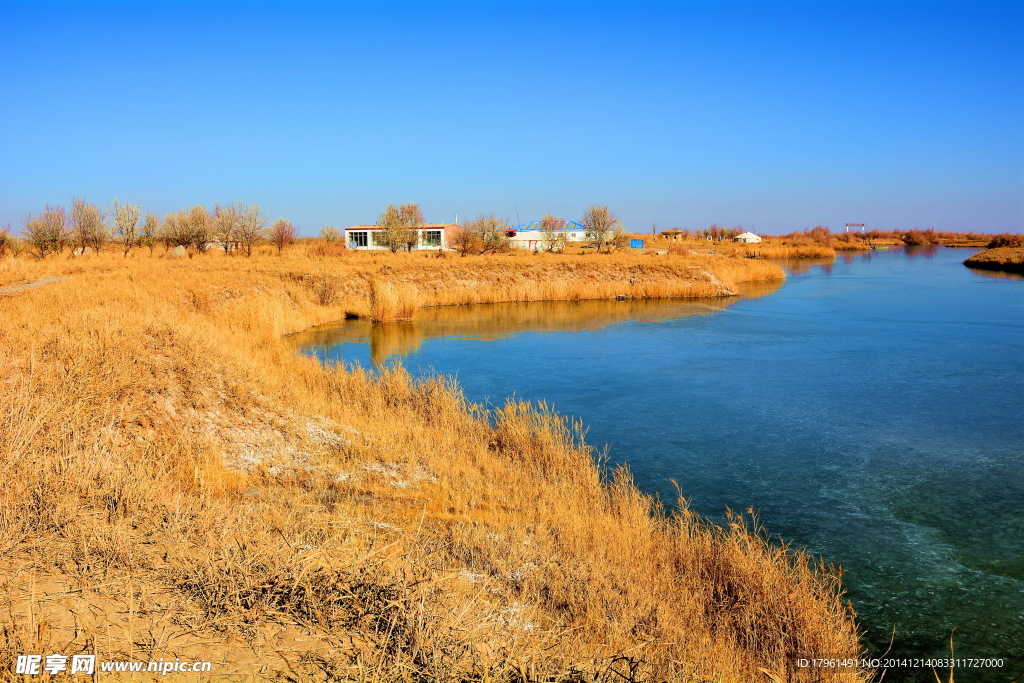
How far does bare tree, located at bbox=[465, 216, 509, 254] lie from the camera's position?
193 ft

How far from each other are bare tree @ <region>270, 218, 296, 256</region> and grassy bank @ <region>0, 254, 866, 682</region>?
176 feet

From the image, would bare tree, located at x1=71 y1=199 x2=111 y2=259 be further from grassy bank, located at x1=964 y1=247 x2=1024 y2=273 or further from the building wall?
grassy bank, located at x1=964 y1=247 x2=1024 y2=273

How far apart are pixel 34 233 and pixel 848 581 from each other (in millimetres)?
45908

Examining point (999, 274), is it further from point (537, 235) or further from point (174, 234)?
point (174, 234)

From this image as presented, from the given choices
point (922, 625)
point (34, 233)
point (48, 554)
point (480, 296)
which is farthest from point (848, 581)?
point (34, 233)

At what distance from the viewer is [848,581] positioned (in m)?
6.54

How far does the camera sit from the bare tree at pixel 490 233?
58.7 metres

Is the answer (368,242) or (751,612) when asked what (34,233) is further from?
(751,612)

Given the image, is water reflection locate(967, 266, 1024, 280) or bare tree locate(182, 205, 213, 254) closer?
water reflection locate(967, 266, 1024, 280)

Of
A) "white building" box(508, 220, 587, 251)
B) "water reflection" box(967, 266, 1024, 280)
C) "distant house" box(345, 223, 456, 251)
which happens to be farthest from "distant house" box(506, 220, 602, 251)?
"water reflection" box(967, 266, 1024, 280)

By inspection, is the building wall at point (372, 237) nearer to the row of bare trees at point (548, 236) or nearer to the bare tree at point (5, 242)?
the row of bare trees at point (548, 236)

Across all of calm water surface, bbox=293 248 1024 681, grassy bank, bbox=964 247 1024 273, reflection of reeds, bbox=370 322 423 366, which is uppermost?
→ grassy bank, bbox=964 247 1024 273

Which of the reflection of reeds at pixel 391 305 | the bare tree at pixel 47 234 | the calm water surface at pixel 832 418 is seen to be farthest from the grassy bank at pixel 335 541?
the bare tree at pixel 47 234

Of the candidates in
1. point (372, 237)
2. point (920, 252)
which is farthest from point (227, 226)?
point (920, 252)
